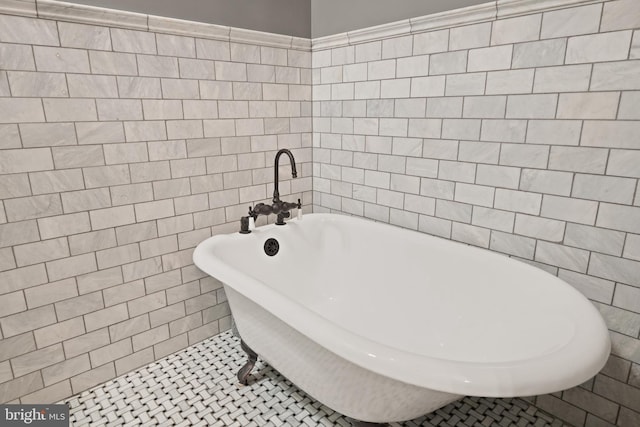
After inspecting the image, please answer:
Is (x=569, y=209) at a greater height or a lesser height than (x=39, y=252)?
greater

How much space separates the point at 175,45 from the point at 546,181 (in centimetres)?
168

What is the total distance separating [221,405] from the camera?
1639 millimetres

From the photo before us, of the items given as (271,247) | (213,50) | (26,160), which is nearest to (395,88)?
(213,50)

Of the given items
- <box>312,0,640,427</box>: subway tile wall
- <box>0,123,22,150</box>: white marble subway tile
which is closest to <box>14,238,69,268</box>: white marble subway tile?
<box>0,123,22,150</box>: white marble subway tile

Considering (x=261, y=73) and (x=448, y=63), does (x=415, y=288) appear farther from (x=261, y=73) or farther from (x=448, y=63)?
(x=261, y=73)

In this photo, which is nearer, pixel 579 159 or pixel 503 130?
pixel 579 159

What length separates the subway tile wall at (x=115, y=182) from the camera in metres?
1.44

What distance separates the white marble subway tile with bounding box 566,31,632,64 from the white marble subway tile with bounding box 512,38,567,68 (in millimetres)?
28

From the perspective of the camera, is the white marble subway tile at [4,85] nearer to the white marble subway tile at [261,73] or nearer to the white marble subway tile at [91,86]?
the white marble subway tile at [91,86]

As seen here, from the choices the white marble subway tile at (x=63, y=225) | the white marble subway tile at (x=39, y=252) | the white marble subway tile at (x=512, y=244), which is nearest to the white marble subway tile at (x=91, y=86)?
the white marble subway tile at (x=63, y=225)

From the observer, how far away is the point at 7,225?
1.43 m

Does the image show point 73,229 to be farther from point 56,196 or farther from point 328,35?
point 328,35

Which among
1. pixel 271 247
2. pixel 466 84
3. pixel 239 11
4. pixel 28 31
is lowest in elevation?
pixel 271 247

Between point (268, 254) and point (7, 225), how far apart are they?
1.07 meters
